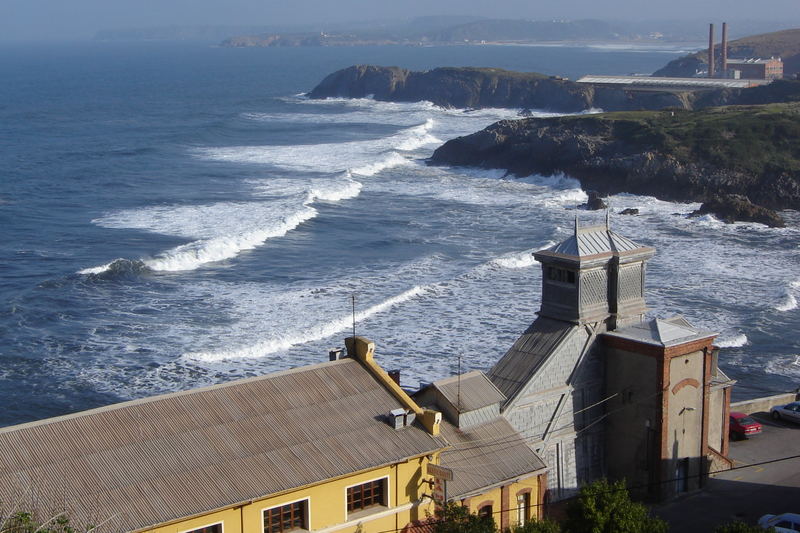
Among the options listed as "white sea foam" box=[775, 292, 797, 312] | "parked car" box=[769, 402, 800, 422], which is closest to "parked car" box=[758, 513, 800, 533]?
"parked car" box=[769, 402, 800, 422]

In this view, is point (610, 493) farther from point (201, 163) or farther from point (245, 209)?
point (201, 163)

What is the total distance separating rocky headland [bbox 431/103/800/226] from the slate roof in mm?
38607

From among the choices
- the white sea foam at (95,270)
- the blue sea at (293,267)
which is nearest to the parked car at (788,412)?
the blue sea at (293,267)

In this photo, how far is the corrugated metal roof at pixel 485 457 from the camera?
17984 millimetres

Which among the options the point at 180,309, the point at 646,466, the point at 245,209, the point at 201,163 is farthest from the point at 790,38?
the point at 646,466

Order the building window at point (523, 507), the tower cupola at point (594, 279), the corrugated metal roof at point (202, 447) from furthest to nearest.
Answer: the tower cupola at point (594, 279)
the building window at point (523, 507)
the corrugated metal roof at point (202, 447)

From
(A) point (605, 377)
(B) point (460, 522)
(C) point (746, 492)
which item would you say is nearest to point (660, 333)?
(A) point (605, 377)

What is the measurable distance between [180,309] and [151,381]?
26.6 ft

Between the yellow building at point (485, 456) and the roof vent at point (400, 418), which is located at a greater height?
the roof vent at point (400, 418)

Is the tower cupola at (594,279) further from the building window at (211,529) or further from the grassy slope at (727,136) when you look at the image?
the grassy slope at (727,136)

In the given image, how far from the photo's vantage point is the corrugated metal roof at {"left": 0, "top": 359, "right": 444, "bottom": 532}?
1459 cm

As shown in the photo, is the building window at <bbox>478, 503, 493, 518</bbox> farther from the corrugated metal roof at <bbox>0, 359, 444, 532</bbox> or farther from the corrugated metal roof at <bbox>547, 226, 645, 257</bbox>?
the corrugated metal roof at <bbox>547, 226, 645, 257</bbox>

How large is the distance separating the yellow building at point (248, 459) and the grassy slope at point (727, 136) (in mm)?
54019

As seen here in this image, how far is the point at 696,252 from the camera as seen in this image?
164ft
